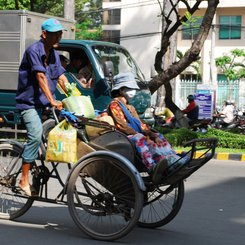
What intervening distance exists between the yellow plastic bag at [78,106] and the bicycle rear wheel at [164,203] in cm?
95

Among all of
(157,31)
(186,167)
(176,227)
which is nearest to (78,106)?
(186,167)

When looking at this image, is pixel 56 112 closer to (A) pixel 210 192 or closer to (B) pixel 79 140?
(B) pixel 79 140

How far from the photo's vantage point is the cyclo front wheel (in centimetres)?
519

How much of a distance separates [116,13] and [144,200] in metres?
44.0

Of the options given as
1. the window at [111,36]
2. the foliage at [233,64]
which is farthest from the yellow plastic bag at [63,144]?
the window at [111,36]

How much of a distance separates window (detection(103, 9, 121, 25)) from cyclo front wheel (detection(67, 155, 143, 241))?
143 ft

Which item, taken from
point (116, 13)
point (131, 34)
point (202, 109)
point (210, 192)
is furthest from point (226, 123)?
point (116, 13)

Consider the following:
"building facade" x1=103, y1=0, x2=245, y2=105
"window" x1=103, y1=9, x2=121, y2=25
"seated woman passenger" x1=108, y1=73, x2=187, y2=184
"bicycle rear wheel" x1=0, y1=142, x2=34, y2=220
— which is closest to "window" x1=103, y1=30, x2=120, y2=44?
"building facade" x1=103, y1=0, x2=245, y2=105

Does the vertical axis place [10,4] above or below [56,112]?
above

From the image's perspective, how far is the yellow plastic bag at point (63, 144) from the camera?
5355mm

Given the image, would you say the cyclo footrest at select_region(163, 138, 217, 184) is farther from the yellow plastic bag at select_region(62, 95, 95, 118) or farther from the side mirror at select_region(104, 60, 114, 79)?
the side mirror at select_region(104, 60, 114, 79)

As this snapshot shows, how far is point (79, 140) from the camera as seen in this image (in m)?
5.45

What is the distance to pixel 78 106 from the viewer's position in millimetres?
5676

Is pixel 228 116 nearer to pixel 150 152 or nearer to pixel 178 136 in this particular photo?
pixel 178 136
